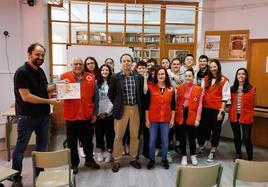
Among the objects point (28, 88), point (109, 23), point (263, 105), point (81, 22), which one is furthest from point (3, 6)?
point (263, 105)

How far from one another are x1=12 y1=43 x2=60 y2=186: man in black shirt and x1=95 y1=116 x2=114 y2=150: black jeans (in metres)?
0.97

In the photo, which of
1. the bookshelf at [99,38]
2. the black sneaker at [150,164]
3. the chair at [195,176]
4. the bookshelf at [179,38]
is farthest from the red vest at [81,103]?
the bookshelf at [179,38]

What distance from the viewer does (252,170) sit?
1941mm

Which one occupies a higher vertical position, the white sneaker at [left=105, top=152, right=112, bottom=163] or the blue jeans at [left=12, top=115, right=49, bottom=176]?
the blue jeans at [left=12, top=115, right=49, bottom=176]

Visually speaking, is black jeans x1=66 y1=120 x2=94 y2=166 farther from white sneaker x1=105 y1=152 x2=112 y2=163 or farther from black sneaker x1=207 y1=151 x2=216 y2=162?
black sneaker x1=207 y1=151 x2=216 y2=162

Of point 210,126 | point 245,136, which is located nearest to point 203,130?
point 210,126

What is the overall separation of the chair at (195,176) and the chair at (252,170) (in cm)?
20

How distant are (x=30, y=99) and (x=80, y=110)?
680mm

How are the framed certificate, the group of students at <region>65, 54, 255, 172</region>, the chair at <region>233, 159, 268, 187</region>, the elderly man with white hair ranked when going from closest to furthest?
the chair at <region>233, 159, 268, 187</region> < the framed certificate < the elderly man with white hair < the group of students at <region>65, 54, 255, 172</region>

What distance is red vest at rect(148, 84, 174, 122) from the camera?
3.21 metres

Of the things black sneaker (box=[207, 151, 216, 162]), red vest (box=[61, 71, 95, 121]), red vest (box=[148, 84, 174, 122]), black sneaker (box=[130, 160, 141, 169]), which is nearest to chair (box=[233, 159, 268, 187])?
red vest (box=[148, 84, 174, 122])

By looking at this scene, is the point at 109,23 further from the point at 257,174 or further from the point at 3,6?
the point at 257,174

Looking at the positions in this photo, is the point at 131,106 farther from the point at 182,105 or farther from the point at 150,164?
the point at 150,164

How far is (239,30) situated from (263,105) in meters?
1.47
